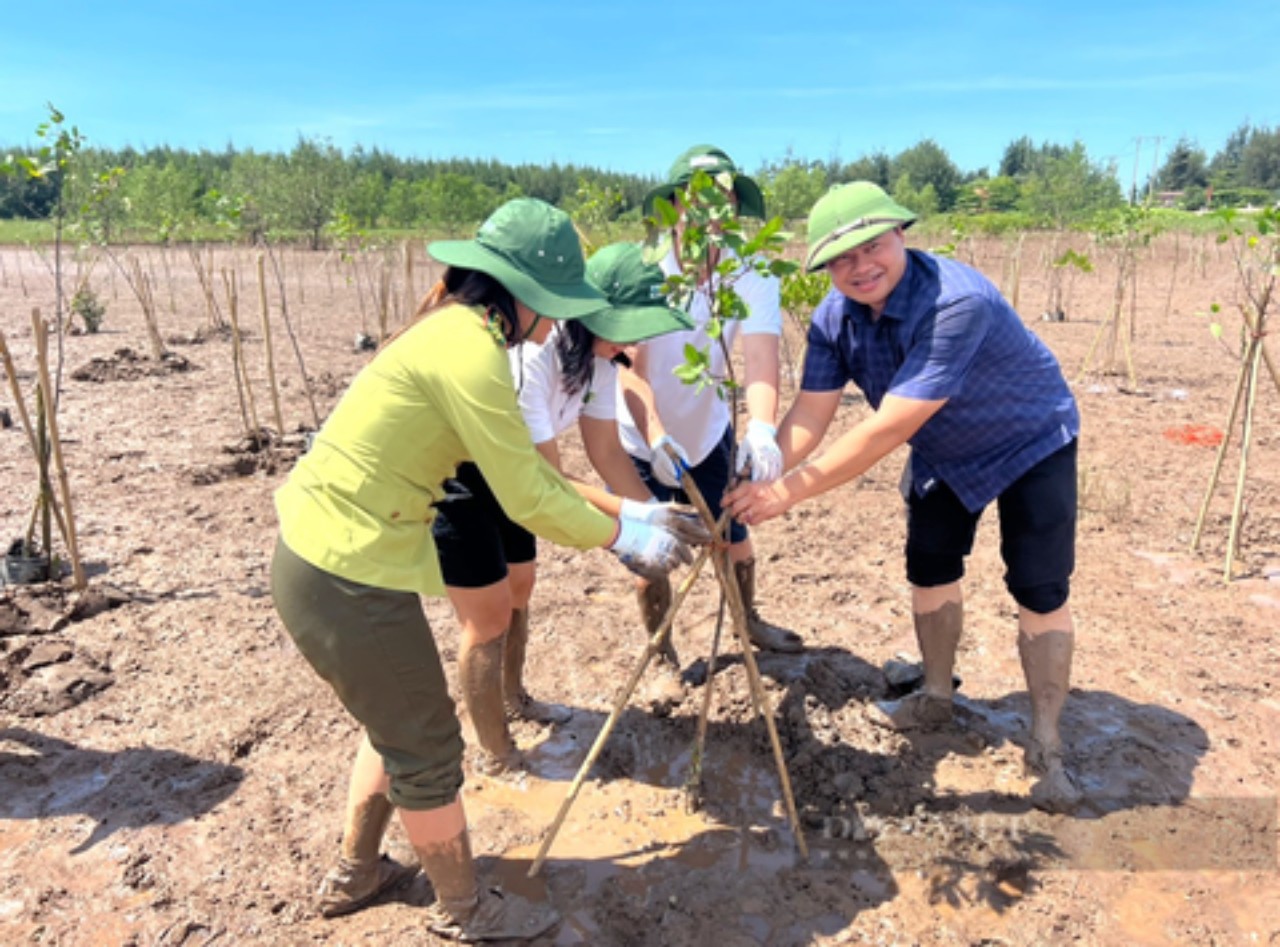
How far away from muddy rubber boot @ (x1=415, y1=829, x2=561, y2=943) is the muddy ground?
0.30ft

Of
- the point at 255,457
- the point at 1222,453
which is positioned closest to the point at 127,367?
the point at 255,457

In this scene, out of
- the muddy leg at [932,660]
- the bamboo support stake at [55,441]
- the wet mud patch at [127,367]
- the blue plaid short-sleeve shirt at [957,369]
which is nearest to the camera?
the blue plaid short-sleeve shirt at [957,369]

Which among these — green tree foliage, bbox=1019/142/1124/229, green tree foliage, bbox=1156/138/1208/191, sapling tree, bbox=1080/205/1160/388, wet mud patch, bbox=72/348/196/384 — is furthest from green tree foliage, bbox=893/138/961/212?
wet mud patch, bbox=72/348/196/384

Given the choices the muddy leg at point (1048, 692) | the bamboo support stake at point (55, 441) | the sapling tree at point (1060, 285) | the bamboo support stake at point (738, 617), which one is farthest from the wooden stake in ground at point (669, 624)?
the sapling tree at point (1060, 285)

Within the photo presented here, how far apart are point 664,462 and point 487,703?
0.90 metres

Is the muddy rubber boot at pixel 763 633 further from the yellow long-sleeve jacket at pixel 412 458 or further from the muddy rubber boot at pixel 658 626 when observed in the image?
the yellow long-sleeve jacket at pixel 412 458

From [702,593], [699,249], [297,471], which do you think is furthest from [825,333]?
[702,593]

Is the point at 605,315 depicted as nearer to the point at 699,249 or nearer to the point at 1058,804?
the point at 699,249

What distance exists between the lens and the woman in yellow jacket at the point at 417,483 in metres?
1.61

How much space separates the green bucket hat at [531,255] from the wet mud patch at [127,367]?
8.14 meters

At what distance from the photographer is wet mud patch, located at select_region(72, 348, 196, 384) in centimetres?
827

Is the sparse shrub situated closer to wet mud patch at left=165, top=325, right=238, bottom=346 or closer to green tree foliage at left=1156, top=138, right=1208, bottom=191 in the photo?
wet mud patch at left=165, top=325, right=238, bottom=346

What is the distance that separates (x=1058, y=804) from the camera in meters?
2.45

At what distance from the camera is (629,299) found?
206 centimetres
